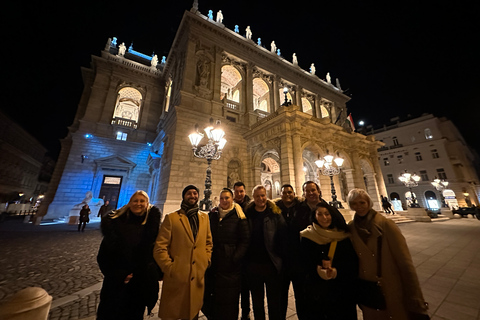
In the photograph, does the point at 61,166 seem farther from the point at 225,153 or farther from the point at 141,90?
the point at 225,153

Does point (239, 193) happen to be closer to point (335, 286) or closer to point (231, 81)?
point (335, 286)

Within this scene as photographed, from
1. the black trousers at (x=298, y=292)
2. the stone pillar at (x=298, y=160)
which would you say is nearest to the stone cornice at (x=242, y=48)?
the stone pillar at (x=298, y=160)

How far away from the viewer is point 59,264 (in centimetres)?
495

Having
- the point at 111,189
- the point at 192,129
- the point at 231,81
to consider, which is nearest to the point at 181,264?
the point at 192,129

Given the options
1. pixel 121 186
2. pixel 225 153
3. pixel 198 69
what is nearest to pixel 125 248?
pixel 225 153

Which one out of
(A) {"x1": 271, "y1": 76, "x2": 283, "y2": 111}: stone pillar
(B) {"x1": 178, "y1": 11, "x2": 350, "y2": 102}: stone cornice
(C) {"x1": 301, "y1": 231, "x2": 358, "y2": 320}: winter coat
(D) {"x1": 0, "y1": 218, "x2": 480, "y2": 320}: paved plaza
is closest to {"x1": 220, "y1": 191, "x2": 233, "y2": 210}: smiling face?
(C) {"x1": 301, "y1": 231, "x2": 358, "y2": 320}: winter coat

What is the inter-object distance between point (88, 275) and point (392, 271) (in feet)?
20.0

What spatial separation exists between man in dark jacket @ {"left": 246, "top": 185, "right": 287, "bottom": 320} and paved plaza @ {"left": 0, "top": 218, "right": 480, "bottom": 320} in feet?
2.57

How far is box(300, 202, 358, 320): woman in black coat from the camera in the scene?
1976 mm

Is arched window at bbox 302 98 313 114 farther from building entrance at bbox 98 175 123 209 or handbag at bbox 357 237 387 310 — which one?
handbag at bbox 357 237 387 310

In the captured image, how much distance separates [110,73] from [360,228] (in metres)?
25.3

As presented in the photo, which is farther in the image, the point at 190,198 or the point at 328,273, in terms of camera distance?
the point at 190,198

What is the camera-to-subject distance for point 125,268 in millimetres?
2223

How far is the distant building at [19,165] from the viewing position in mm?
28219
